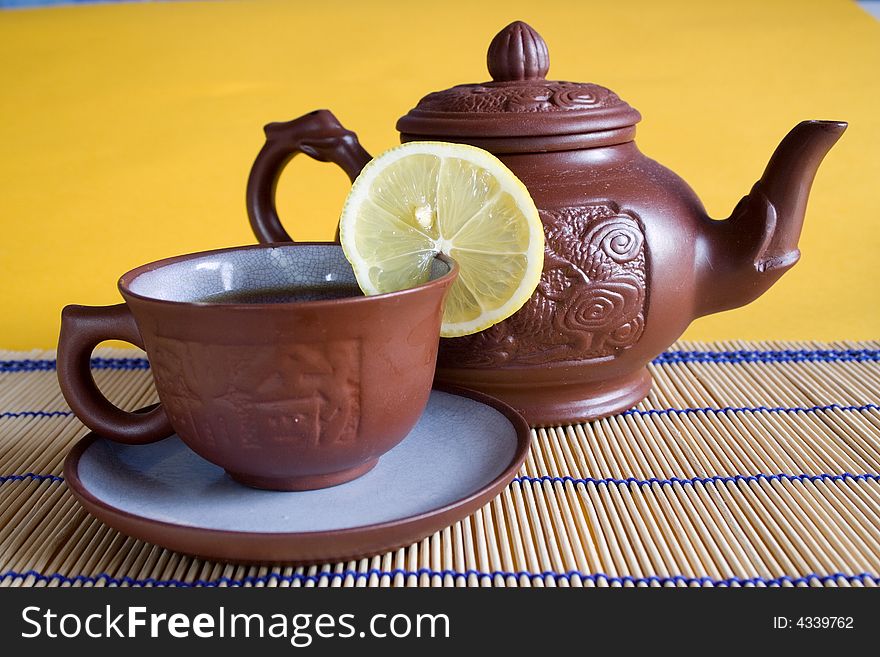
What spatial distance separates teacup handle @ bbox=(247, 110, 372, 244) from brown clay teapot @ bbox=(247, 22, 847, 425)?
9 centimetres

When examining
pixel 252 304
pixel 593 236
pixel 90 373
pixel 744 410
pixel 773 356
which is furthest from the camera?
pixel 773 356

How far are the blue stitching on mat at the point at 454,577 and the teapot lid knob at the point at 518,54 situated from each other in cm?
46

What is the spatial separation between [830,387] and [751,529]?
1.16 ft

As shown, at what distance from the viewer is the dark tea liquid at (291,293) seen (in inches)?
30.4

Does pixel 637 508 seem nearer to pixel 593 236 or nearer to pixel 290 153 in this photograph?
pixel 593 236

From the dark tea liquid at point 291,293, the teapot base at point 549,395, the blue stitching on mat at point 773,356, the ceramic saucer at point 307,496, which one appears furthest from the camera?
the blue stitching on mat at point 773,356

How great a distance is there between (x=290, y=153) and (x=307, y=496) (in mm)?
448

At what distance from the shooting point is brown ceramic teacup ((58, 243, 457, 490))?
24.3 inches

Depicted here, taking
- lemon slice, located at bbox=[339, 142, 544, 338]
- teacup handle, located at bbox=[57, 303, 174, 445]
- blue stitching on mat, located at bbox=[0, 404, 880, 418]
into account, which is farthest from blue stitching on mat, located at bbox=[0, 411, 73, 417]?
lemon slice, located at bbox=[339, 142, 544, 338]

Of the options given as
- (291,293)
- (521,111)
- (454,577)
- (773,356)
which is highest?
(521,111)

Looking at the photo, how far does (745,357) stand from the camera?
110 centimetres

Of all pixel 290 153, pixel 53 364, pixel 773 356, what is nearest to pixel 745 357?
pixel 773 356

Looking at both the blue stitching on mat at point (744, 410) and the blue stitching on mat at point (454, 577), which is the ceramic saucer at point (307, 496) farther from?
the blue stitching on mat at point (744, 410)

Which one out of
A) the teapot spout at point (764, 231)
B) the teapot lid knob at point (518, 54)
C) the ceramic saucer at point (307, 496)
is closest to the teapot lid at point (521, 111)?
the teapot lid knob at point (518, 54)
